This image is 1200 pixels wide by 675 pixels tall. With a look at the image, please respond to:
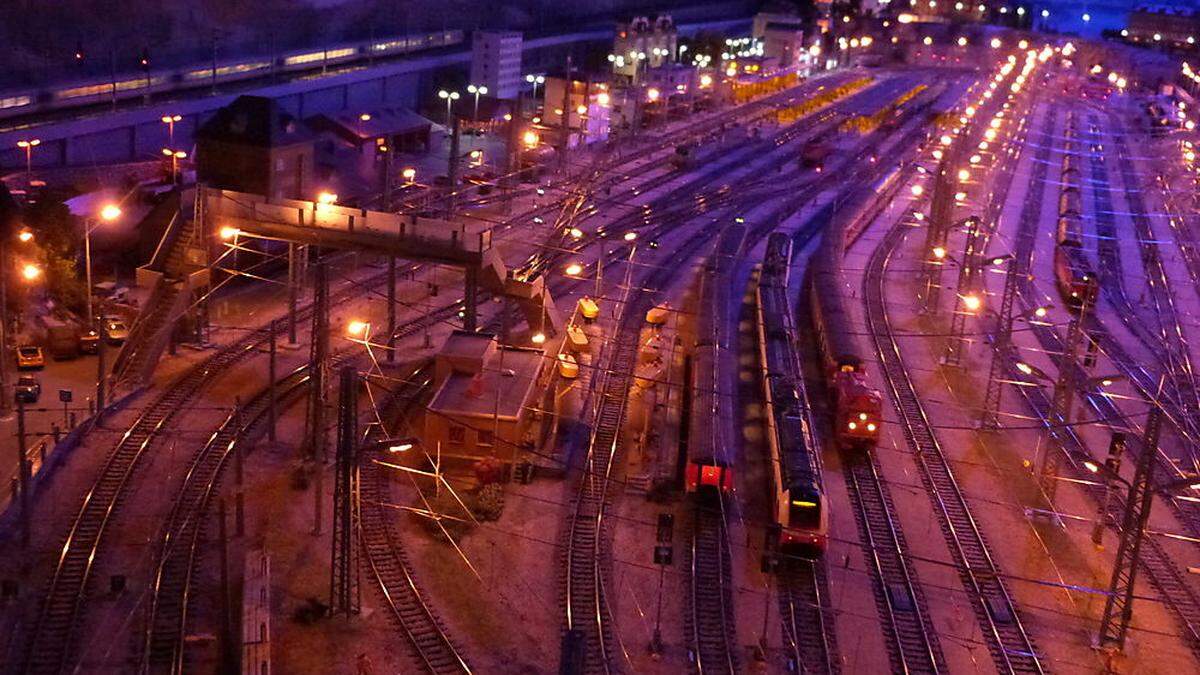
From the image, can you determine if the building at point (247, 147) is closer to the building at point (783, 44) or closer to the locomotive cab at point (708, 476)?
the locomotive cab at point (708, 476)

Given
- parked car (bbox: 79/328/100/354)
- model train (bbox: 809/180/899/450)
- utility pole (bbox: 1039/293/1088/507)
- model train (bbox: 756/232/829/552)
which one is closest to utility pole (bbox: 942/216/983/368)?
model train (bbox: 809/180/899/450)

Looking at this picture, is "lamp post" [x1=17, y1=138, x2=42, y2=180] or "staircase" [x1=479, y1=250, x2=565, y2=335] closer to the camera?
"staircase" [x1=479, y1=250, x2=565, y2=335]

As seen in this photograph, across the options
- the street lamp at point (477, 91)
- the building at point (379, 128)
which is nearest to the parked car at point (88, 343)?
the building at point (379, 128)

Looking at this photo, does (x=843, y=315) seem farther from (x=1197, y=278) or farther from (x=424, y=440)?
(x=1197, y=278)

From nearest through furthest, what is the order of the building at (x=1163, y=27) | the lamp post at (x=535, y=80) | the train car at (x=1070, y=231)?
the train car at (x=1070, y=231), the lamp post at (x=535, y=80), the building at (x=1163, y=27)

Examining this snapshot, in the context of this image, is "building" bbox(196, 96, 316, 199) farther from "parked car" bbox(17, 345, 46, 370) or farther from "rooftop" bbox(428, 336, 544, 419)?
"rooftop" bbox(428, 336, 544, 419)

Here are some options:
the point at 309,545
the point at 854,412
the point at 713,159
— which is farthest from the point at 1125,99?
the point at 309,545
